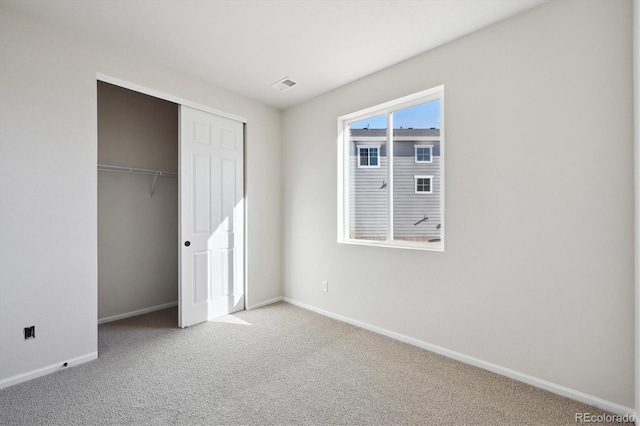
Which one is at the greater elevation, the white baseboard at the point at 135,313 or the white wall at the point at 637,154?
the white wall at the point at 637,154

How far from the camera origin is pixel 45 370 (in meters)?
2.29

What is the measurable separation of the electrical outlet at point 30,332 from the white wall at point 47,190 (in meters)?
0.03

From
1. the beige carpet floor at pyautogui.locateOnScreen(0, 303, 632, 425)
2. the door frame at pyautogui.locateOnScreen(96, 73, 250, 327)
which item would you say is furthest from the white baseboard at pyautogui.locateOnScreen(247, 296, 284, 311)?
the beige carpet floor at pyautogui.locateOnScreen(0, 303, 632, 425)

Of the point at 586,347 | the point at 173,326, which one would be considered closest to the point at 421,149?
the point at 586,347

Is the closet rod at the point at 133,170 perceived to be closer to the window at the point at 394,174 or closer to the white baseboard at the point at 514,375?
the window at the point at 394,174

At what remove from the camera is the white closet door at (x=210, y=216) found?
3283mm

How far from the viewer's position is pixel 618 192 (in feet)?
6.08

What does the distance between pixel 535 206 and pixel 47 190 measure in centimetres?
370

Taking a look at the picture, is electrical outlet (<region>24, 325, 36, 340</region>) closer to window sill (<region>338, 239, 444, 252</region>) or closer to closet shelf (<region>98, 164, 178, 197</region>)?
closet shelf (<region>98, 164, 178, 197</region>)

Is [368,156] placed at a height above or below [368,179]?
above

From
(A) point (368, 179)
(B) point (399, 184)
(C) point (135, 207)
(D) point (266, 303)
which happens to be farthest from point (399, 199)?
(C) point (135, 207)

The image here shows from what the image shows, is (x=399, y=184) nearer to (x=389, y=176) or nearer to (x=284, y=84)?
(x=389, y=176)

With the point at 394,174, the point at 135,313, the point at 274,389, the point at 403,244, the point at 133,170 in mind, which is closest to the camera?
the point at 274,389

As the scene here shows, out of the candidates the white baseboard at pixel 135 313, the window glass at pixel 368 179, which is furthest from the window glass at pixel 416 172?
the white baseboard at pixel 135 313
